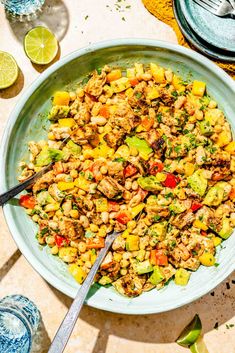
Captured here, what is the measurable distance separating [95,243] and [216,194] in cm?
78

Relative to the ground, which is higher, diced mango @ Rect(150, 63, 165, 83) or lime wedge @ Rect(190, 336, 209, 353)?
diced mango @ Rect(150, 63, 165, 83)

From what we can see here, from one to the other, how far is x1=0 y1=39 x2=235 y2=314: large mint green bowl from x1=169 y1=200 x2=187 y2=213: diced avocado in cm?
36

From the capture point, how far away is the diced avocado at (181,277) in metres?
3.40

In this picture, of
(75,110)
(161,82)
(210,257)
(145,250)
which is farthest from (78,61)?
(210,257)

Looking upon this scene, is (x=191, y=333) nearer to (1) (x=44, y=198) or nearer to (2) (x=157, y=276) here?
(2) (x=157, y=276)

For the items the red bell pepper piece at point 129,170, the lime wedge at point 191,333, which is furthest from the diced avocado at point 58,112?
the lime wedge at point 191,333

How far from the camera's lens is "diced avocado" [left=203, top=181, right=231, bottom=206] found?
131 inches

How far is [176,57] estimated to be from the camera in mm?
3422

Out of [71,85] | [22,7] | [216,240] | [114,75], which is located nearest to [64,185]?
[71,85]

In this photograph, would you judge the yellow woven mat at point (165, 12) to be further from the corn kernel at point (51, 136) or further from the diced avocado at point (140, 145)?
the corn kernel at point (51, 136)

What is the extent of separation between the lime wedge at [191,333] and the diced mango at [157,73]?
1.57m

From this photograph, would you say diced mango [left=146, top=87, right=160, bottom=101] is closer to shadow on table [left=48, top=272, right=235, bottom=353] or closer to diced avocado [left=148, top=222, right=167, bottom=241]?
diced avocado [left=148, top=222, right=167, bottom=241]

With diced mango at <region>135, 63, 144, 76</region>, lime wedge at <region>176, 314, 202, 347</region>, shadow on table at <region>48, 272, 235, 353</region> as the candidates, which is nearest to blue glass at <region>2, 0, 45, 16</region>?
diced mango at <region>135, 63, 144, 76</region>

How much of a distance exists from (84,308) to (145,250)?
2.17ft
